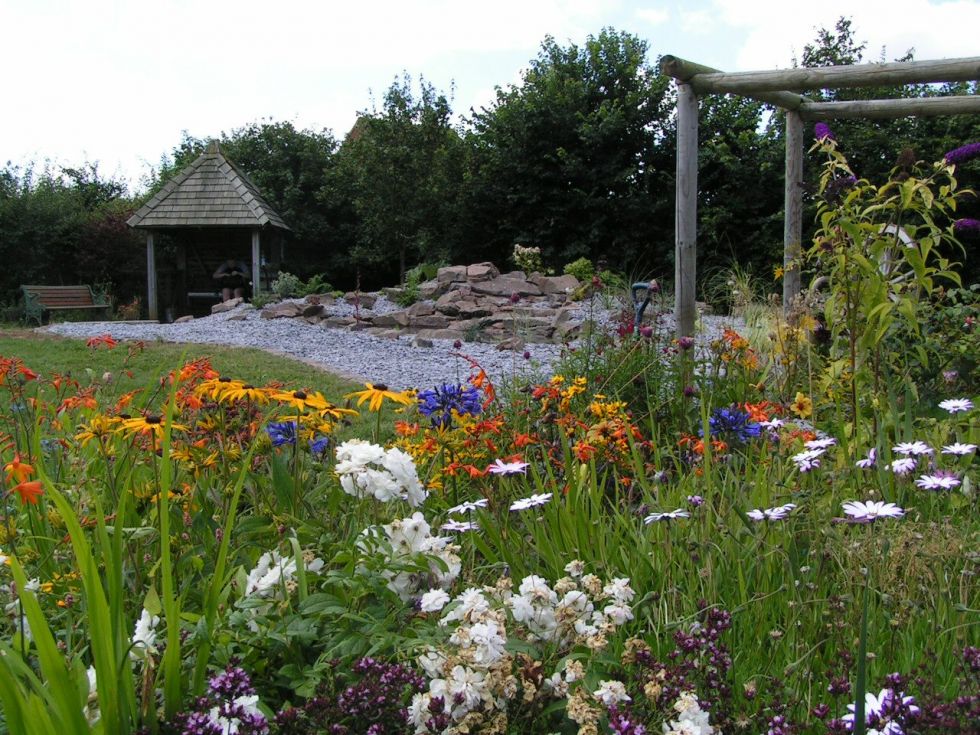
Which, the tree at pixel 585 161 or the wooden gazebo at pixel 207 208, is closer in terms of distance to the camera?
the tree at pixel 585 161

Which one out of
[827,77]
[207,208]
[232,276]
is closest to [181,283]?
[232,276]

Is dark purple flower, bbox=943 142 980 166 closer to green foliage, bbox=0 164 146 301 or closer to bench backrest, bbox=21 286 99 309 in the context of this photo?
bench backrest, bbox=21 286 99 309

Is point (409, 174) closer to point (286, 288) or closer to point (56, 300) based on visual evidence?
point (286, 288)

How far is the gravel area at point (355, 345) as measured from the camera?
7230 millimetres

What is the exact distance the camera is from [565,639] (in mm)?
1464

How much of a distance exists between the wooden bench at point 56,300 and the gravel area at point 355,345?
347cm

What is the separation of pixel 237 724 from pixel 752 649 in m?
1.06

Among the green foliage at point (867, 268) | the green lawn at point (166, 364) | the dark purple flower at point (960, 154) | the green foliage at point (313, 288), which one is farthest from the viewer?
the green foliage at point (313, 288)

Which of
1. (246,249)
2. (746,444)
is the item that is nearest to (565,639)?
(746,444)

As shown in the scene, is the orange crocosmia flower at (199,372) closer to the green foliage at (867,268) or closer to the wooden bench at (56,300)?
the green foliage at (867,268)

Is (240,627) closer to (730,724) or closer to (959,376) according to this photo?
(730,724)

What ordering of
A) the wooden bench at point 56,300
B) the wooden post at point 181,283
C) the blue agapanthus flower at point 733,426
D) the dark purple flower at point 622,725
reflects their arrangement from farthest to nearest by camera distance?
the wooden post at point 181,283, the wooden bench at point 56,300, the blue agapanthus flower at point 733,426, the dark purple flower at point 622,725

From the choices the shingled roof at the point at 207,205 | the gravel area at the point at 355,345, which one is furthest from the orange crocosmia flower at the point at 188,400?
the shingled roof at the point at 207,205

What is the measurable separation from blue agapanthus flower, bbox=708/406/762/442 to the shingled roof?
14.7 m
